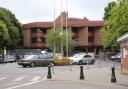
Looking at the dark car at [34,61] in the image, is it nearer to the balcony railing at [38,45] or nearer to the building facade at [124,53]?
the building facade at [124,53]

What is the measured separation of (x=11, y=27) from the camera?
108 meters

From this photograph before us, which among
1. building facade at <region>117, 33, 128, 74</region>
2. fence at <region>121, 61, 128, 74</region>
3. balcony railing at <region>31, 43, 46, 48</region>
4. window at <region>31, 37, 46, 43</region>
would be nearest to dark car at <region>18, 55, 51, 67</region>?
building facade at <region>117, 33, 128, 74</region>

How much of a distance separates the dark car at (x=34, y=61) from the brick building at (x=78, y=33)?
5606 centimetres

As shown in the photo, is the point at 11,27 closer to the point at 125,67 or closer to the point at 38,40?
the point at 38,40

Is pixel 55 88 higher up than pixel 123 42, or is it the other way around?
pixel 123 42

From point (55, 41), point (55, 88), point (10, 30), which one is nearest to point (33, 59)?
point (55, 88)

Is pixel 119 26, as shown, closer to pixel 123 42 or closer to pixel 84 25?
pixel 123 42

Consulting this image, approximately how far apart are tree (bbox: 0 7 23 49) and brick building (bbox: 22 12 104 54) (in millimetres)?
3232

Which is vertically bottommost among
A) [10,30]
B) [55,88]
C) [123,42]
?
[55,88]

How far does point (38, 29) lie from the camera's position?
381 ft

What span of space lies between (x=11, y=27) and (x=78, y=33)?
18.2m

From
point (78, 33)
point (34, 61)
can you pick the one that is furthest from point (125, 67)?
point (78, 33)

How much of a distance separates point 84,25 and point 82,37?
3.90 meters

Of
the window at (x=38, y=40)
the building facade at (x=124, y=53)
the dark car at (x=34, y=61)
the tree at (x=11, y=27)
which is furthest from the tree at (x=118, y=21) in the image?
the window at (x=38, y=40)
